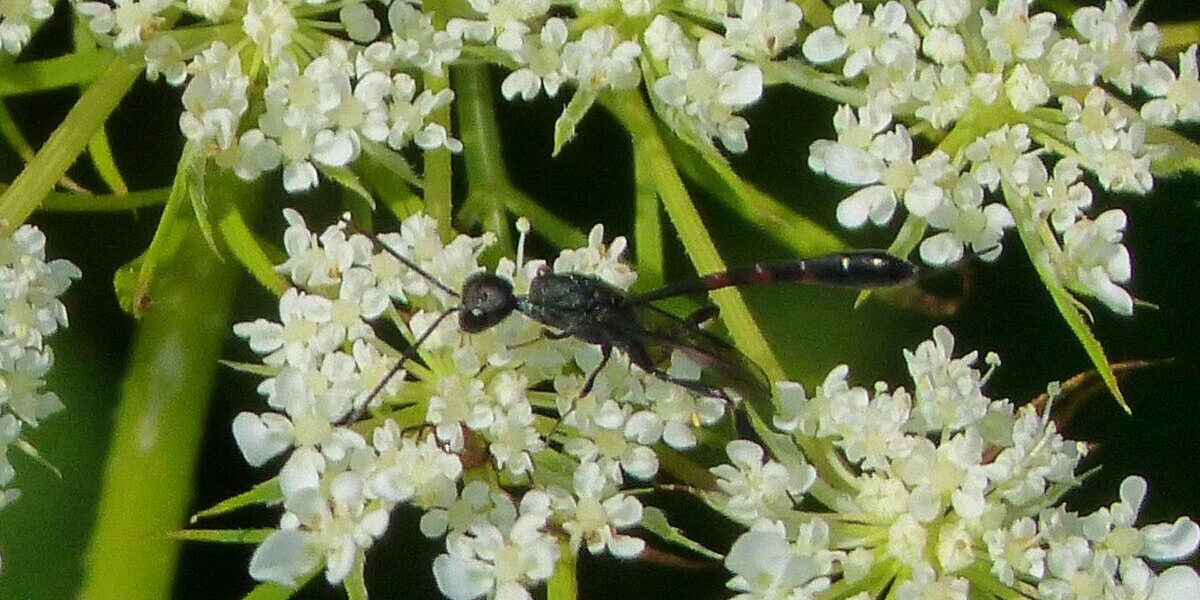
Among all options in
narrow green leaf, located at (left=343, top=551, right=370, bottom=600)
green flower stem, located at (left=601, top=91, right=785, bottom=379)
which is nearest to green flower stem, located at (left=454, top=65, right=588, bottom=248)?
green flower stem, located at (left=601, top=91, right=785, bottom=379)

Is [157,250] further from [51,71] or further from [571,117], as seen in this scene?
[571,117]

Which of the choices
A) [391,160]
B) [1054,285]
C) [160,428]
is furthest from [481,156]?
[1054,285]

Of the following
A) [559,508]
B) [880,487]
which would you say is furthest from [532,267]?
[880,487]

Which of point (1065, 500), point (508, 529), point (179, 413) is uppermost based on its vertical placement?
point (508, 529)

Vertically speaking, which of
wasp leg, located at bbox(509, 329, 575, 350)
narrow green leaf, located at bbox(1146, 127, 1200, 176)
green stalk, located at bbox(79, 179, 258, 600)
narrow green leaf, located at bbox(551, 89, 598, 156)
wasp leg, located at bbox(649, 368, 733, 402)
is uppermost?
narrow green leaf, located at bbox(551, 89, 598, 156)

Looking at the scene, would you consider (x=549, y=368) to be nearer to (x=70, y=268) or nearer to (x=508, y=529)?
(x=508, y=529)

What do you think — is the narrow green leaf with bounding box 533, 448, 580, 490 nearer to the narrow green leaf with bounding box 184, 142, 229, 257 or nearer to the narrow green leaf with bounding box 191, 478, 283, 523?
the narrow green leaf with bounding box 191, 478, 283, 523

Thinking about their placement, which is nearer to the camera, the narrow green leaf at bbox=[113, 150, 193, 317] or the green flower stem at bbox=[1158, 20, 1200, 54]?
the narrow green leaf at bbox=[113, 150, 193, 317]

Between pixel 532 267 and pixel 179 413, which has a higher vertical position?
pixel 532 267
